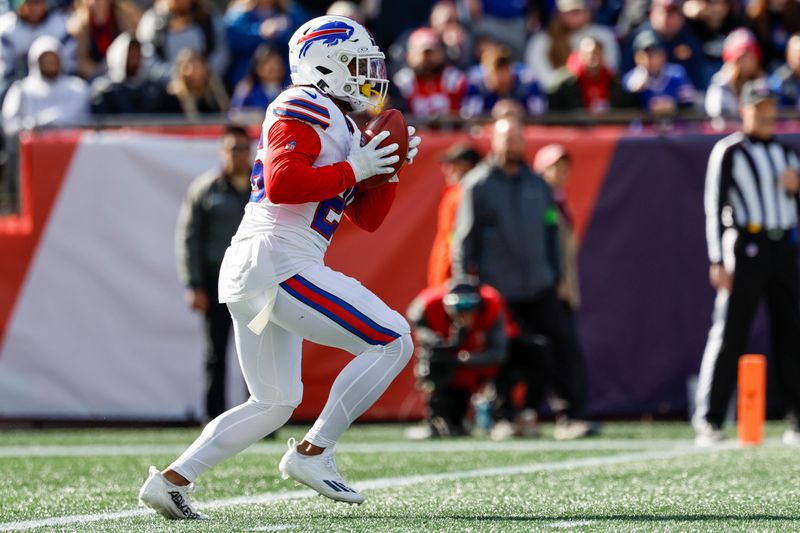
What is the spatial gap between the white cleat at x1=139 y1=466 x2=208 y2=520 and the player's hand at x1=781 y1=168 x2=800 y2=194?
13.6ft

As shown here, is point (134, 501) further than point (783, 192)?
No

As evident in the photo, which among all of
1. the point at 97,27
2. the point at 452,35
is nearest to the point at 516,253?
the point at 452,35

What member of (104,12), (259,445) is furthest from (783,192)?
(104,12)

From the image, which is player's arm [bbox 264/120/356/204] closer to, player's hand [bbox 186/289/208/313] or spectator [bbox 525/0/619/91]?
player's hand [bbox 186/289/208/313]

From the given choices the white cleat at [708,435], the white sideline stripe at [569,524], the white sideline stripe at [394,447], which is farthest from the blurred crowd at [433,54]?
the white sideline stripe at [569,524]

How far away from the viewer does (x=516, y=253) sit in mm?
8438

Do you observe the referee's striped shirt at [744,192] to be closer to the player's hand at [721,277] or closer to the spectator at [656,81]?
the player's hand at [721,277]

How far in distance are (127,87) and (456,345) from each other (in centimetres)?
340

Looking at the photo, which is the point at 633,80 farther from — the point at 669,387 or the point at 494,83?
the point at 669,387

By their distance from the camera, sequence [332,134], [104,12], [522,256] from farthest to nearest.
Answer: [104,12] → [522,256] → [332,134]

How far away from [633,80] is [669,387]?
2436 millimetres

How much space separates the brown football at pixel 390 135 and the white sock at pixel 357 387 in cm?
51

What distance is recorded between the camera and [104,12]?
11680 millimetres

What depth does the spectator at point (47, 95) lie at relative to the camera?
33.7 feet
